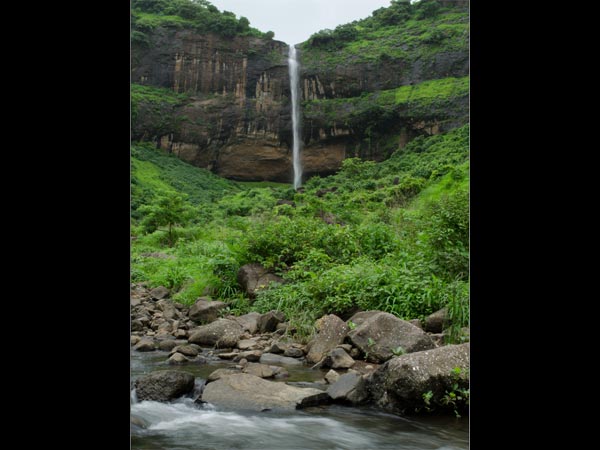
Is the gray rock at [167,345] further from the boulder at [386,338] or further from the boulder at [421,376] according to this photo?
the boulder at [421,376]

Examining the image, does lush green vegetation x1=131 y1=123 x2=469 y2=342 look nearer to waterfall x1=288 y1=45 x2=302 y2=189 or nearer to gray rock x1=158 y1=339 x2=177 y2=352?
gray rock x1=158 y1=339 x2=177 y2=352

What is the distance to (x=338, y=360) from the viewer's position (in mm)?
4953

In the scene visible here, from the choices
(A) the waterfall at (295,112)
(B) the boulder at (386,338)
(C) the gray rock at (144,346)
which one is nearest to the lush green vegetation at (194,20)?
(A) the waterfall at (295,112)

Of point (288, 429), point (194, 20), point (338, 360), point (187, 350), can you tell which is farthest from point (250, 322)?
point (194, 20)

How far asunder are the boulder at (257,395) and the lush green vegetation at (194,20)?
36.7 metres

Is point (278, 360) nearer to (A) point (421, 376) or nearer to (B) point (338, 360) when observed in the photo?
(B) point (338, 360)

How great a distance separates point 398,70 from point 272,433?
111 feet

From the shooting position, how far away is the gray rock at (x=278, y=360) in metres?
5.28

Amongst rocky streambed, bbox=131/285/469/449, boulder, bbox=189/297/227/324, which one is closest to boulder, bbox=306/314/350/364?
rocky streambed, bbox=131/285/469/449

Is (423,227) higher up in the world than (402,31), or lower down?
lower down
